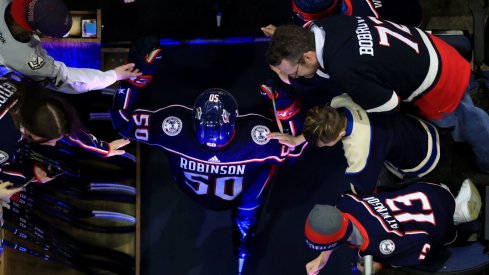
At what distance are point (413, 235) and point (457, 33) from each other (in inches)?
46.7

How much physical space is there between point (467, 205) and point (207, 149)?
1.40m

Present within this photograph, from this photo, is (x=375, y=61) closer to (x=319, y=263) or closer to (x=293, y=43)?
(x=293, y=43)

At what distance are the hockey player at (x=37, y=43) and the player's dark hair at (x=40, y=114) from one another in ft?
0.48

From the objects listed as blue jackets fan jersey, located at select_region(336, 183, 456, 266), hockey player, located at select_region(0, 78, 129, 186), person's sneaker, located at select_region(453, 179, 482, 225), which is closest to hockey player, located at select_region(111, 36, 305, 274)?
hockey player, located at select_region(0, 78, 129, 186)

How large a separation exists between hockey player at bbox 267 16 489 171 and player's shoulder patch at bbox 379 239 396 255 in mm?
609

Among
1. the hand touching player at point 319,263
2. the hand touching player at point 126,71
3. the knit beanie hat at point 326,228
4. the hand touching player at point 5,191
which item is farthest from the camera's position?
the hand touching player at point 126,71

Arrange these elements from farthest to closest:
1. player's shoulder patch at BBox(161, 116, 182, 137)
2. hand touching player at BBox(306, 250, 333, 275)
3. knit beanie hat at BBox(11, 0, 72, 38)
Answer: player's shoulder patch at BBox(161, 116, 182, 137)
hand touching player at BBox(306, 250, 333, 275)
knit beanie hat at BBox(11, 0, 72, 38)

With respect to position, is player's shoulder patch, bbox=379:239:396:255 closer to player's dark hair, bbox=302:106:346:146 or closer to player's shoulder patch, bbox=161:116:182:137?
player's dark hair, bbox=302:106:346:146

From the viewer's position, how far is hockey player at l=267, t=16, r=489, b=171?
251cm

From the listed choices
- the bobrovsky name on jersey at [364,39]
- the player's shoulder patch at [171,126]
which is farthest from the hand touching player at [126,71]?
the bobrovsky name on jersey at [364,39]

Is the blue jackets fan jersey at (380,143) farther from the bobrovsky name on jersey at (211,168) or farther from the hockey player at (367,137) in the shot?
the bobrovsky name on jersey at (211,168)

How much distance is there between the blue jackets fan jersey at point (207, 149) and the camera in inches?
123

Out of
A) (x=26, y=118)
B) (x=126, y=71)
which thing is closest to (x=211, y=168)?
(x=126, y=71)

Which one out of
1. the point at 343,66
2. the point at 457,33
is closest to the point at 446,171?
the point at 457,33
